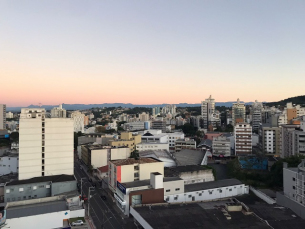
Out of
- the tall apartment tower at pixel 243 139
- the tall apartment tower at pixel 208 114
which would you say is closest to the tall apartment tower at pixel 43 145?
the tall apartment tower at pixel 243 139

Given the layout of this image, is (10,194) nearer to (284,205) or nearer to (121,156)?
(121,156)

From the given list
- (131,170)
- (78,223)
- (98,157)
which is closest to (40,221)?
(78,223)

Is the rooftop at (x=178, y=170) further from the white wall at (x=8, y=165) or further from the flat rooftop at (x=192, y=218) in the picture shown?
the white wall at (x=8, y=165)

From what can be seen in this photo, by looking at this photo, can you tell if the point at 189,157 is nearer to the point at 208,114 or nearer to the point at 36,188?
the point at 36,188

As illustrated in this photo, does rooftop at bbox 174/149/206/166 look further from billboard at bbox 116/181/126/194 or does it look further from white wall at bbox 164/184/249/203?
Result: billboard at bbox 116/181/126/194

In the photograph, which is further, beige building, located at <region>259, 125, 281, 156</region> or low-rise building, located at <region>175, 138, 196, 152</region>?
low-rise building, located at <region>175, 138, 196, 152</region>

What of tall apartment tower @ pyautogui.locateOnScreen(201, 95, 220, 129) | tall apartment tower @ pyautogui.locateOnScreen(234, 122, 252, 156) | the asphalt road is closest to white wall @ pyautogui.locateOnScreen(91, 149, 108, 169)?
the asphalt road
